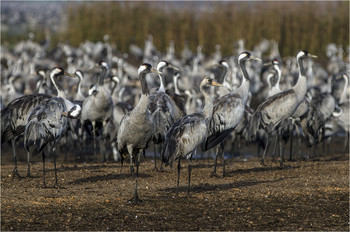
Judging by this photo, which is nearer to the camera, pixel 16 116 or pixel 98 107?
pixel 16 116

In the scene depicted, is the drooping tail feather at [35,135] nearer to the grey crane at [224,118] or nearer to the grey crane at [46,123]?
the grey crane at [46,123]

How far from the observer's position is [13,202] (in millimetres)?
8820

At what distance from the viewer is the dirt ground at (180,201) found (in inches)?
311

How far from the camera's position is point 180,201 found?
29.5ft

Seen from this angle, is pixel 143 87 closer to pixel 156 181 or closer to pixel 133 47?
pixel 156 181

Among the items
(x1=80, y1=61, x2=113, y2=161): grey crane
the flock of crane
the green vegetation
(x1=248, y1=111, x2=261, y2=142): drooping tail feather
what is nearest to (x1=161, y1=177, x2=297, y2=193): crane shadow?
the flock of crane

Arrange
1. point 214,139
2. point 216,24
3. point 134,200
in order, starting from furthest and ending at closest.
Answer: point 216,24, point 214,139, point 134,200

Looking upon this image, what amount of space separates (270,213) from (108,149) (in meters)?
10.4

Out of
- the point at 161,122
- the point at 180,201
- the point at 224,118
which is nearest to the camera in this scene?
the point at 180,201

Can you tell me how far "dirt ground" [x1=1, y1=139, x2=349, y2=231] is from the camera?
7895 millimetres

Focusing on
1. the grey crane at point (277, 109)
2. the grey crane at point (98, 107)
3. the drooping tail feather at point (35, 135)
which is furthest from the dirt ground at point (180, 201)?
the grey crane at point (98, 107)

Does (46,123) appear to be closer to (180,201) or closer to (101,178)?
(101,178)

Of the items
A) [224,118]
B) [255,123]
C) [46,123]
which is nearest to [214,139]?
[224,118]

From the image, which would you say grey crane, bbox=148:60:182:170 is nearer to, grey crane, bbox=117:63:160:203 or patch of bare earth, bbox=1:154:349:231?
patch of bare earth, bbox=1:154:349:231
